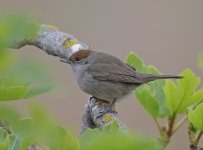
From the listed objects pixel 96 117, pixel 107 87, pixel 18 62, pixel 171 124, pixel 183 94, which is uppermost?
pixel 18 62

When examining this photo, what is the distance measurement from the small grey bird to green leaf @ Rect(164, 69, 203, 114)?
6.51ft

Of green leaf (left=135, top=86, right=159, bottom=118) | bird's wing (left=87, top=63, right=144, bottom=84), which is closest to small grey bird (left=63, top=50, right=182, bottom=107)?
bird's wing (left=87, top=63, right=144, bottom=84)

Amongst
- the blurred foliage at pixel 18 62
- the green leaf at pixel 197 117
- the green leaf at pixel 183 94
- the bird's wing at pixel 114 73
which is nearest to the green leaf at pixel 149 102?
the green leaf at pixel 183 94

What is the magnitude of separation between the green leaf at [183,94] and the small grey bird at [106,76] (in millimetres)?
1986

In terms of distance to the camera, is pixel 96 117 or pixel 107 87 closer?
pixel 96 117

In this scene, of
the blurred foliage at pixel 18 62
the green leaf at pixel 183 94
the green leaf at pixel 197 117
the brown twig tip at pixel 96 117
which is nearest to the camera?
the blurred foliage at pixel 18 62

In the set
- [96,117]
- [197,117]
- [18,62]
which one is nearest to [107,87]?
[96,117]

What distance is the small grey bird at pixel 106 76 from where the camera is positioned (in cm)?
370

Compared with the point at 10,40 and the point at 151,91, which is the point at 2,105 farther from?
the point at 151,91

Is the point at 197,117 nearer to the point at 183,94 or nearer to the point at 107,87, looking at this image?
the point at 183,94

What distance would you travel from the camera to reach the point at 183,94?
1522 mm

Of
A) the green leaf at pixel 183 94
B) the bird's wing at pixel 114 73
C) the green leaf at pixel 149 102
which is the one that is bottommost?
the bird's wing at pixel 114 73

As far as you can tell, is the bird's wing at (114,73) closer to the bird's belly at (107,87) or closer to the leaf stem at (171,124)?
the bird's belly at (107,87)

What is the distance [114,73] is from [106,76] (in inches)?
3.3
